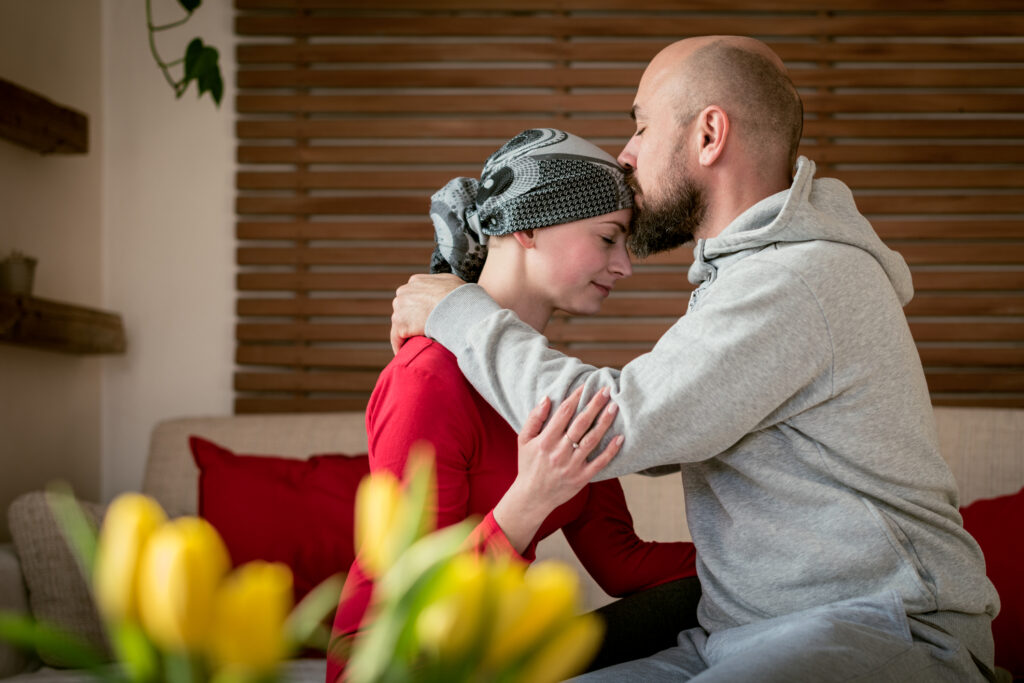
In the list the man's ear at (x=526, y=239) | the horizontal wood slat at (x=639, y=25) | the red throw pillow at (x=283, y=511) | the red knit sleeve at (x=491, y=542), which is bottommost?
the red throw pillow at (x=283, y=511)

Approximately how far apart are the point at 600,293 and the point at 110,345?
2.00m

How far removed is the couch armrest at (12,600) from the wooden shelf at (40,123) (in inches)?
45.1

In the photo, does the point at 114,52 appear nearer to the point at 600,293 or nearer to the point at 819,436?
the point at 600,293

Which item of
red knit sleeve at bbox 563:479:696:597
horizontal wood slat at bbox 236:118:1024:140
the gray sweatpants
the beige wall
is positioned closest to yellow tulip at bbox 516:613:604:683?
the gray sweatpants

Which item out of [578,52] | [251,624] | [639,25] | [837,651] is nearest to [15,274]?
[578,52]

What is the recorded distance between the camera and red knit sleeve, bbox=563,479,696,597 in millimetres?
1643

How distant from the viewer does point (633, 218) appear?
5.25 feet

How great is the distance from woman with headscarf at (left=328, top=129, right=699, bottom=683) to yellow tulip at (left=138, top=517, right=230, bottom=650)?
74 centimetres

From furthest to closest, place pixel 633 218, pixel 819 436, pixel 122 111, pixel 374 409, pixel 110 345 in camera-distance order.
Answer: pixel 122 111
pixel 110 345
pixel 633 218
pixel 374 409
pixel 819 436

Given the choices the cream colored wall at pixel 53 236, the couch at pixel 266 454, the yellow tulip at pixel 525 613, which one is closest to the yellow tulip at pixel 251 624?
the yellow tulip at pixel 525 613

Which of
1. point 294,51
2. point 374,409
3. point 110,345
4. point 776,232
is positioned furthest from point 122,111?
point 776,232

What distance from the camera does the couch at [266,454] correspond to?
2.17 meters

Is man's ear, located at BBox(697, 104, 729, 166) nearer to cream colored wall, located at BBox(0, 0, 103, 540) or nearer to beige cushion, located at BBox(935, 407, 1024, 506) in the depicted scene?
beige cushion, located at BBox(935, 407, 1024, 506)

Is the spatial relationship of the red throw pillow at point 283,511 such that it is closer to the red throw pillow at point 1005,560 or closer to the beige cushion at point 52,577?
the beige cushion at point 52,577
